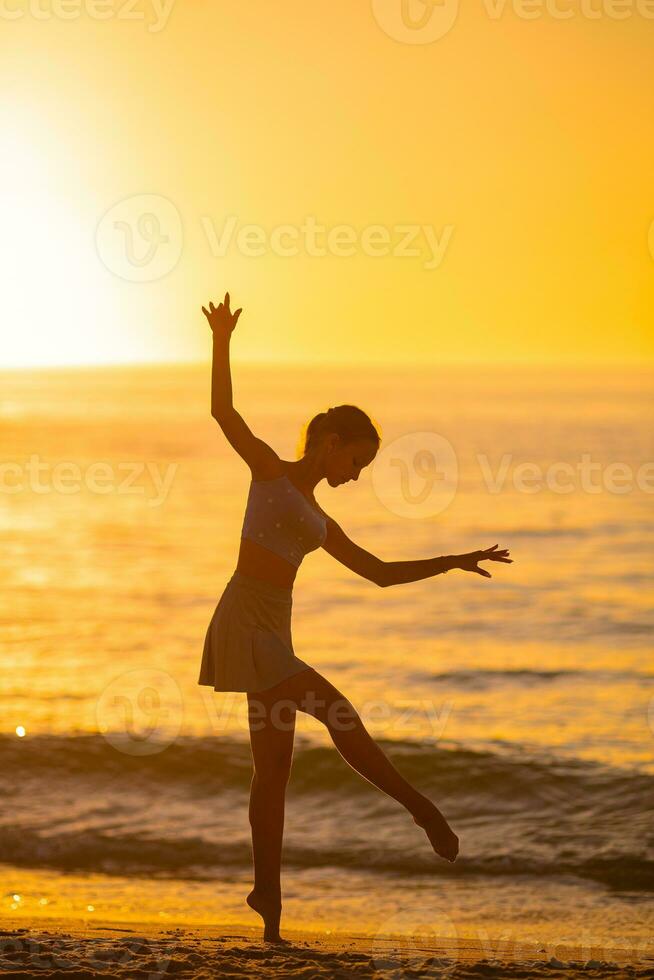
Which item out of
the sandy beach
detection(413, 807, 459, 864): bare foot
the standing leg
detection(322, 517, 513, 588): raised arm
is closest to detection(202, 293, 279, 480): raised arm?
detection(322, 517, 513, 588): raised arm

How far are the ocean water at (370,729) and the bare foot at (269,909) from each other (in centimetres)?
151

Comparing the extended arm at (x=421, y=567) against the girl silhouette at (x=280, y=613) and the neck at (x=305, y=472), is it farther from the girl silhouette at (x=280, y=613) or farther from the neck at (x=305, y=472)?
the neck at (x=305, y=472)

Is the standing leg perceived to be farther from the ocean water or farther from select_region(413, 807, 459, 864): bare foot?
the ocean water

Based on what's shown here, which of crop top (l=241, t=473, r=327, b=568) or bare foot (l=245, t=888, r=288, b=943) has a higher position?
crop top (l=241, t=473, r=327, b=568)

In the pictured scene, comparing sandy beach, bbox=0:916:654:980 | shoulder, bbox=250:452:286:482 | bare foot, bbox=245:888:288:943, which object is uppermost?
shoulder, bbox=250:452:286:482

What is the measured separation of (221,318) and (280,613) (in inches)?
47.9

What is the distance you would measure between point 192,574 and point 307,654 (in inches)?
338

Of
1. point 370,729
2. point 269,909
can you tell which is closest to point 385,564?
point 269,909

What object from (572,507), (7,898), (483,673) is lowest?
(7,898)

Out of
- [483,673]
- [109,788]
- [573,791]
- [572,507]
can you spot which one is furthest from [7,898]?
[572,507]

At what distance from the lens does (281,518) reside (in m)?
5.07

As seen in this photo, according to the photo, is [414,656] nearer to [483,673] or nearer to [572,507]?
[483,673]

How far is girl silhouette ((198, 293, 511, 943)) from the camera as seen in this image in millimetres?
5059

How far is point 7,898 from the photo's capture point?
7523 millimetres
